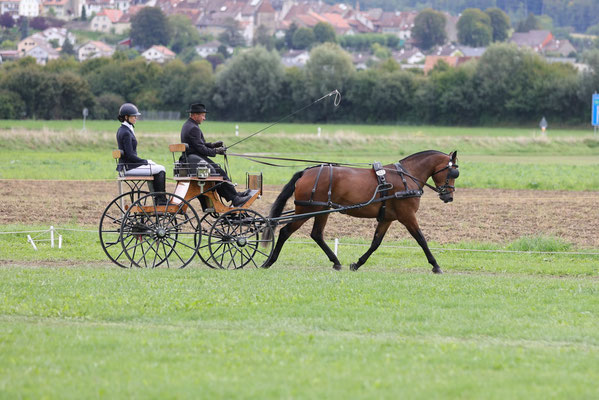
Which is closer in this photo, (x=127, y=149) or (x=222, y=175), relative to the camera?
(x=127, y=149)

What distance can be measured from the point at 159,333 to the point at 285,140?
42796 millimetres

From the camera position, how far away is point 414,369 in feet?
25.2

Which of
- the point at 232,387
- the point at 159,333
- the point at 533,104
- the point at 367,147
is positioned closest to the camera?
the point at 232,387

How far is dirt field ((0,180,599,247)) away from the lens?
1875 centimetres

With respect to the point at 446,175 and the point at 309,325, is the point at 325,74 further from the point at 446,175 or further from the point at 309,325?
the point at 309,325

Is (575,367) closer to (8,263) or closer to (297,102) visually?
(8,263)

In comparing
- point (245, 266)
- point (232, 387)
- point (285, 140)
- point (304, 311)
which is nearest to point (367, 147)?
point (285, 140)

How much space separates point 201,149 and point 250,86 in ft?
243

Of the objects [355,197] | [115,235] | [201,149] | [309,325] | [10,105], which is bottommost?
[10,105]

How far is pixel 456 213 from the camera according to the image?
21797 mm

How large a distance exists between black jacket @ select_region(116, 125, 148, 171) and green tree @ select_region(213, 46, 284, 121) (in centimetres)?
7376

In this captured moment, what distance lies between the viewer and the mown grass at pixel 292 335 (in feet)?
23.6

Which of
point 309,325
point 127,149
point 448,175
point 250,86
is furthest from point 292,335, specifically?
point 250,86

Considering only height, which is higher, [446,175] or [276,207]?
[446,175]
